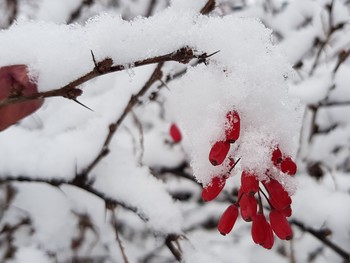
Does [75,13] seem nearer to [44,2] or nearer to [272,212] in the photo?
[44,2]

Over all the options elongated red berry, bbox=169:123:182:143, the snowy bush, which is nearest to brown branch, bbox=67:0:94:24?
the snowy bush

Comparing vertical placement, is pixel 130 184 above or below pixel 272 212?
below

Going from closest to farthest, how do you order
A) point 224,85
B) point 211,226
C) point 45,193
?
point 224,85, point 45,193, point 211,226

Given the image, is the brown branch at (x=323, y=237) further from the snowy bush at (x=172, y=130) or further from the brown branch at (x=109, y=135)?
the brown branch at (x=109, y=135)

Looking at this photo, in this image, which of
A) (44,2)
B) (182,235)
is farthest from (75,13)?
(182,235)

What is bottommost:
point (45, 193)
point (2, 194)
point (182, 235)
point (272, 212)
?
point (2, 194)

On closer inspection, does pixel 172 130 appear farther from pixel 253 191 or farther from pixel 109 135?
pixel 253 191

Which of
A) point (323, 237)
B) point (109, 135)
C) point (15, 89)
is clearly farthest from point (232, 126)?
point (323, 237)
